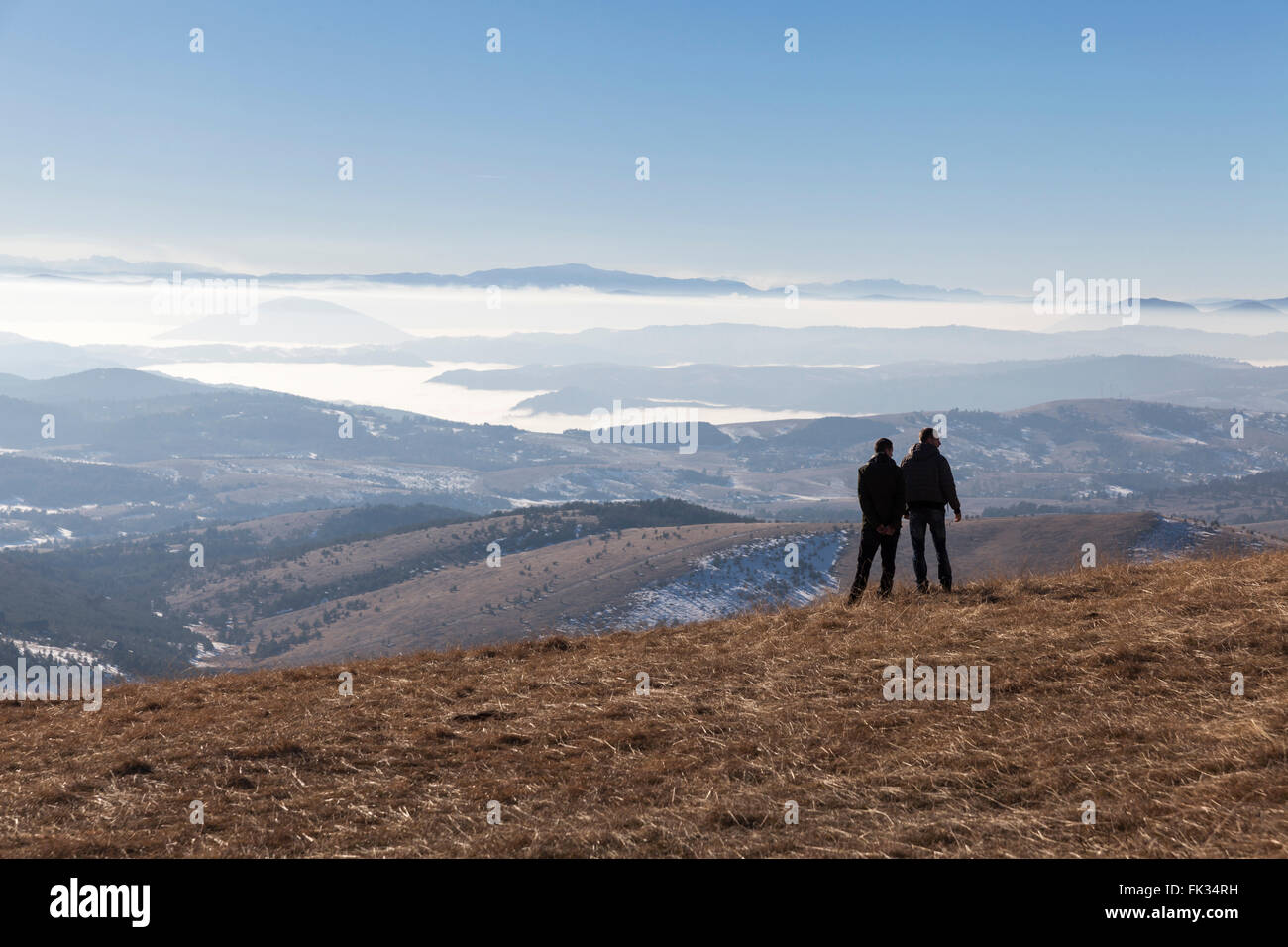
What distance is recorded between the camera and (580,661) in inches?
589

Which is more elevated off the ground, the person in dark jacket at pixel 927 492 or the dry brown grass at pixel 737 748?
the person in dark jacket at pixel 927 492

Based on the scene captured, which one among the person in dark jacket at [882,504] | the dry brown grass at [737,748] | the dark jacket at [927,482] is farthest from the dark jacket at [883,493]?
the dry brown grass at [737,748]

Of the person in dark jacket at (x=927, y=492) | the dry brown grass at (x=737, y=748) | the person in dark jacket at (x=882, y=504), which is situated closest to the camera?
the dry brown grass at (x=737, y=748)

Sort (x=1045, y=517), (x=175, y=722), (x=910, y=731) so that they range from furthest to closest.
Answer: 1. (x=1045, y=517)
2. (x=175, y=722)
3. (x=910, y=731)

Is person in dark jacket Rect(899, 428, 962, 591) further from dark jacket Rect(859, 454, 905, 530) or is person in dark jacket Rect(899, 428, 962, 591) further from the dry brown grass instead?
the dry brown grass

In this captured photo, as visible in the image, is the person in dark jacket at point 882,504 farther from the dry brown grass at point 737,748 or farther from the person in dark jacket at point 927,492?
the dry brown grass at point 737,748

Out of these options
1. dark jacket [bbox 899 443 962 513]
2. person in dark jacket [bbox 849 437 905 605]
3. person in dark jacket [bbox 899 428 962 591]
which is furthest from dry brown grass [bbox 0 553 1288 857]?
dark jacket [bbox 899 443 962 513]

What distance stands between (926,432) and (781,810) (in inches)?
420

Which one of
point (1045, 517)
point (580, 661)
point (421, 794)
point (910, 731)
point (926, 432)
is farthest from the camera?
point (1045, 517)

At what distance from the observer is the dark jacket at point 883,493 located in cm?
1709

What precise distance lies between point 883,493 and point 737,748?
320 inches

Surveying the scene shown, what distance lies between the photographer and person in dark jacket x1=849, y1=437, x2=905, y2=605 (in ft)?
56.1
